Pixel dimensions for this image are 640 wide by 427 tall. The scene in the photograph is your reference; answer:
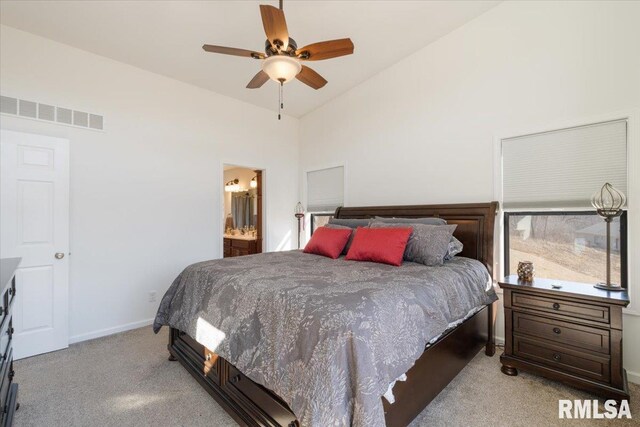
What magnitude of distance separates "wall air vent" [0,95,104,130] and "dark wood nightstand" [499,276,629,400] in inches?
182

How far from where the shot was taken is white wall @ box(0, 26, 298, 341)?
10.00ft

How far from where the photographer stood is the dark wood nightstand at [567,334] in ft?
6.36

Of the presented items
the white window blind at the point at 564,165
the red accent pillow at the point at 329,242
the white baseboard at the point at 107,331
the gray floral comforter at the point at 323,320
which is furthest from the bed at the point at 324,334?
the white baseboard at the point at 107,331

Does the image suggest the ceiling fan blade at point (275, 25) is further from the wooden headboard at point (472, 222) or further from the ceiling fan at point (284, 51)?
the wooden headboard at point (472, 222)

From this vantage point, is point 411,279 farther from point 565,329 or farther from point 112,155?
point 112,155

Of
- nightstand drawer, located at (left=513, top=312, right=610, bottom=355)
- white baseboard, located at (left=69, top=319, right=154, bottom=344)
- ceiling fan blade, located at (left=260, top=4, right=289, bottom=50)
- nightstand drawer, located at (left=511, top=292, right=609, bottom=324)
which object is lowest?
white baseboard, located at (left=69, top=319, right=154, bottom=344)

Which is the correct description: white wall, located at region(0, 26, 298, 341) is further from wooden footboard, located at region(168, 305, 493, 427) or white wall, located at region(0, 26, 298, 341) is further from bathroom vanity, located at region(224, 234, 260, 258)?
wooden footboard, located at region(168, 305, 493, 427)

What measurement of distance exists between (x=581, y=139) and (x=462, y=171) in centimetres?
101

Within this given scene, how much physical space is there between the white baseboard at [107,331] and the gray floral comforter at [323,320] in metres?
1.37

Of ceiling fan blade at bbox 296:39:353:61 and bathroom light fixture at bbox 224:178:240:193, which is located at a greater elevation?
ceiling fan blade at bbox 296:39:353:61

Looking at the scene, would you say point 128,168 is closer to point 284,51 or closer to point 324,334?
point 284,51

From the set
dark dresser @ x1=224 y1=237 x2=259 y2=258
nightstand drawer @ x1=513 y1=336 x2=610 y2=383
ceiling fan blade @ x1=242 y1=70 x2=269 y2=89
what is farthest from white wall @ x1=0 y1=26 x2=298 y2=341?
nightstand drawer @ x1=513 y1=336 x2=610 y2=383

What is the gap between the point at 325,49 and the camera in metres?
2.18

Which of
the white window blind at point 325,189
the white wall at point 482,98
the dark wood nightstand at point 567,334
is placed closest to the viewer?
the dark wood nightstand at point 567,334
